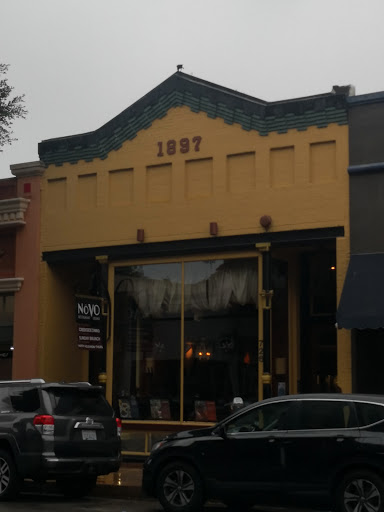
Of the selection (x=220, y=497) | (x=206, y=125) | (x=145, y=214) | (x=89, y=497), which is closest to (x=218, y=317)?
(x=145, y=214)

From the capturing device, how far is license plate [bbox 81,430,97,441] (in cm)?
1395

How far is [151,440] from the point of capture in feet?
63.4

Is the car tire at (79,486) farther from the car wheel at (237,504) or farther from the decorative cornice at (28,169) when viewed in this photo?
the decorative cornice at (28,169)

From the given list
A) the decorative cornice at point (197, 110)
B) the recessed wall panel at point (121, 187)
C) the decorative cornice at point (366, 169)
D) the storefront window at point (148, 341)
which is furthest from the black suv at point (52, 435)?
the decorative cornice at point (197, 110)

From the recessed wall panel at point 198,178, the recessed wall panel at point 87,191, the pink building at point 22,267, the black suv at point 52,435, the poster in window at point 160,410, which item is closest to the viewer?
the black suv at point 52,435

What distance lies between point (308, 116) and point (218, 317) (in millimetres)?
4560

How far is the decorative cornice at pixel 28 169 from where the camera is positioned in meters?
21.5

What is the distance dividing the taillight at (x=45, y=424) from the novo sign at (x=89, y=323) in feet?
17.8

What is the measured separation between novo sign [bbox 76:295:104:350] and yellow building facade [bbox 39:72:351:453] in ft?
1.53

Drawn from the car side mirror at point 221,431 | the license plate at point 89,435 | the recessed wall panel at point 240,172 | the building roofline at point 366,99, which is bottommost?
the license plate at point 89,435

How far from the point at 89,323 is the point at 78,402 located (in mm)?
5387

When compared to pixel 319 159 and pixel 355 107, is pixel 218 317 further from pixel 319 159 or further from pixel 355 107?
pixel 355 107

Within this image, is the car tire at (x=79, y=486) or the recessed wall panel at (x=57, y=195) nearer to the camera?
the car tire at (x=79, y=486)

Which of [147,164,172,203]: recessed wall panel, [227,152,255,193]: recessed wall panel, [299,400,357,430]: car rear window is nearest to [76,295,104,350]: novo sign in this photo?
[147,164,172,203]: recessed wall panel
